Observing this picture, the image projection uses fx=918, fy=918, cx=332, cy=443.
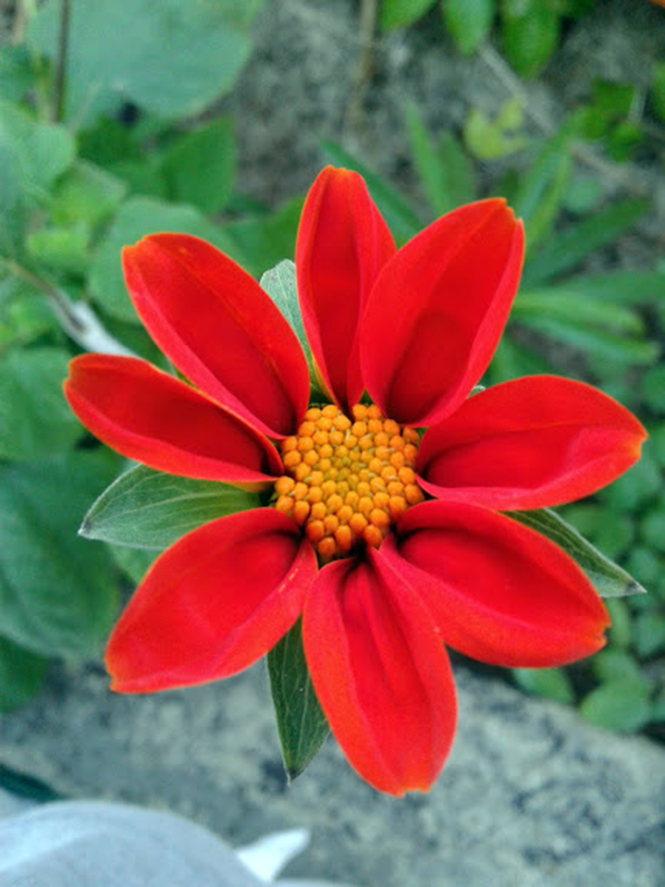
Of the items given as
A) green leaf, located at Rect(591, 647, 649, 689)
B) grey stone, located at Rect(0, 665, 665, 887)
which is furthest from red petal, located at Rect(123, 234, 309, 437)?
green leaf, located at Rect(591, 647, 649, 689)

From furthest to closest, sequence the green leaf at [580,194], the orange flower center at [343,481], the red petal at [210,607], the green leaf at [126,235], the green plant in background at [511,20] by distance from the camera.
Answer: the green leaf at [580,194] → the green plant in background at [511,20] → the green leaf at [126,235] → the orange flower center at [343,481] → the red petal at [210,607]

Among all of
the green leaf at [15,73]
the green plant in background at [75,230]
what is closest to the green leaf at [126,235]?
the green plant in background at [75,230]

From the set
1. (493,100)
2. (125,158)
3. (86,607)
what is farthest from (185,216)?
(493,100)

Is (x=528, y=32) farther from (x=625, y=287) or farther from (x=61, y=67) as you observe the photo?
(x=61, y=67)

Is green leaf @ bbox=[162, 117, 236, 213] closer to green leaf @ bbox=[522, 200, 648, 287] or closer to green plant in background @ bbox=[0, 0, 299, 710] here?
green plant in background @ bbox=[0, 0, 299, 710]

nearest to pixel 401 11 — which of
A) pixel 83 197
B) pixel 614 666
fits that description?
pixel 83 197

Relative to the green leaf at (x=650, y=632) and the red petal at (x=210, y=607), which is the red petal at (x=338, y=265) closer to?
the red petal at (x=210, y=607)
